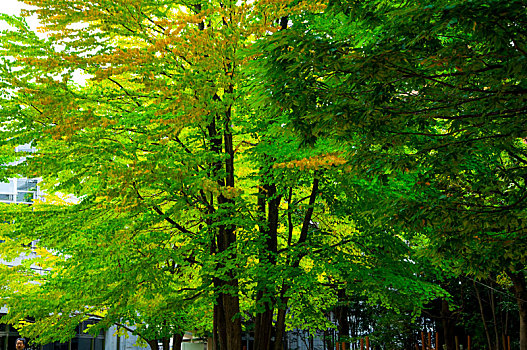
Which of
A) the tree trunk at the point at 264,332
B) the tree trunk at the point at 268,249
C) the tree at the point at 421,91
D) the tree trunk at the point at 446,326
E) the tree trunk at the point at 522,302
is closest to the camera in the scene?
the tree at the point at 421,91

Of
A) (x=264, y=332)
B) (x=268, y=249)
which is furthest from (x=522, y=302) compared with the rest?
(x=268, y=249)

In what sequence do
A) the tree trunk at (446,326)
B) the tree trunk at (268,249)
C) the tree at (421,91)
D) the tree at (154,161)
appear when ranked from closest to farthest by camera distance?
the tree at (421,91)
the tree at (154,161)
the tree trunk at (268,249)
the tree trunk at (446,326)

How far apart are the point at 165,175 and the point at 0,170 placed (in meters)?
3.16

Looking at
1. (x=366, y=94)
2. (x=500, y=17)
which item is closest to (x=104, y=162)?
(x=366, y=94)

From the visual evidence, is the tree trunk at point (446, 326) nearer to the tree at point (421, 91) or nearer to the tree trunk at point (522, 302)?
the tree trunk at point (522, 302)

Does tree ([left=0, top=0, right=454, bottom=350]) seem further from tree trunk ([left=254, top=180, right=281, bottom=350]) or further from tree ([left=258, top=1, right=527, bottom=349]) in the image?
tree ([left=258, top=1, right=527, bottom=349])

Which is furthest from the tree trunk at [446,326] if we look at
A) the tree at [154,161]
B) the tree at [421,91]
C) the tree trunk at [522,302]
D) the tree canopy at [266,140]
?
the tree at [421,91]

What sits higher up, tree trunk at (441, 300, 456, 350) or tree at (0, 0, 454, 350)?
tree at (0, 0, 454, 350)

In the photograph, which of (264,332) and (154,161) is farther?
(264,332)

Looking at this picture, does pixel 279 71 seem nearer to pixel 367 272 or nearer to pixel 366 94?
pixel 366 94

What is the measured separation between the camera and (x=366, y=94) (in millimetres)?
6281

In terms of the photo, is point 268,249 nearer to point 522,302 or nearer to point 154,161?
point 154,161

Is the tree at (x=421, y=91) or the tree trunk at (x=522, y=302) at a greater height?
the tree at (x=421, y=91)

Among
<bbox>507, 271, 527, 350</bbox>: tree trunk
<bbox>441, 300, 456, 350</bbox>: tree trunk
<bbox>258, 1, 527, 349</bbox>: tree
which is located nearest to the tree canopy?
<bbox>258, 1, 527, 349</bbox>: tree
